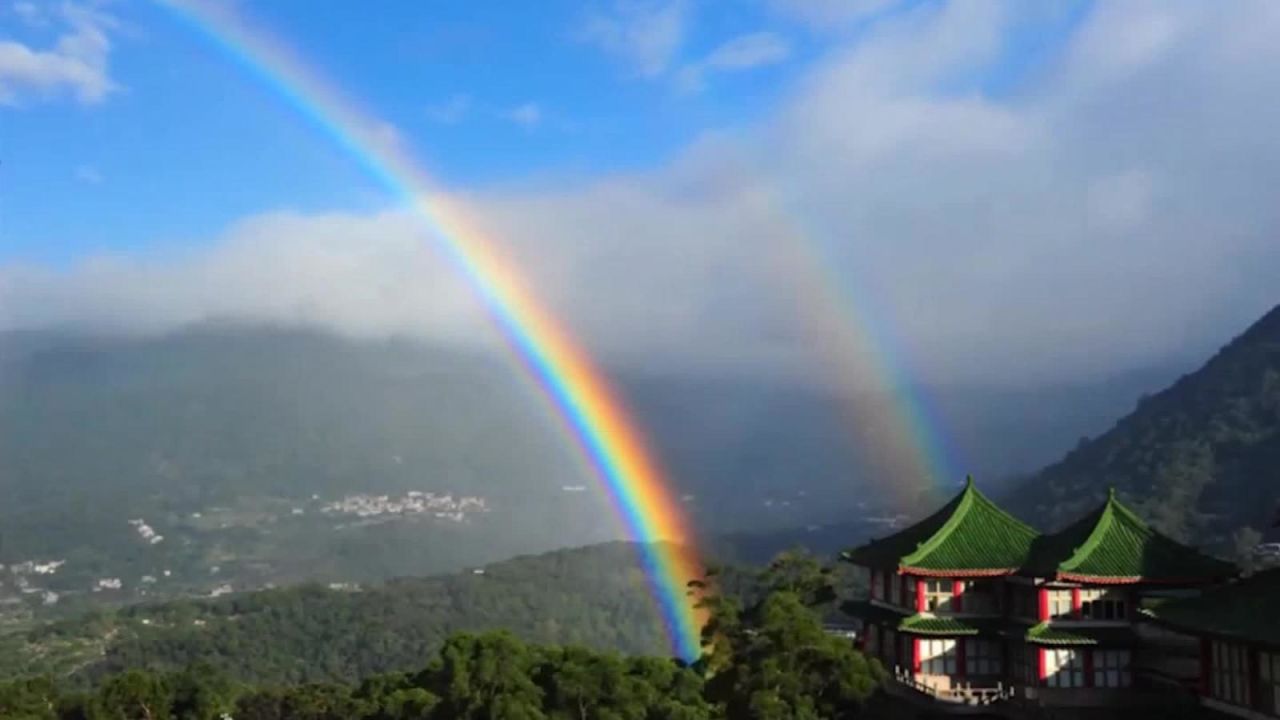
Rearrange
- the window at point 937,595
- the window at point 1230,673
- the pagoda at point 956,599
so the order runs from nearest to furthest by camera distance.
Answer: the window at point 1230,673 < the pagoda at point 956,599 < the window at point 937,595

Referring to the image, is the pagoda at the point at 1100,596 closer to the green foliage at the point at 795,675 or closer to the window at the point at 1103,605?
the window at the point at 1103,605

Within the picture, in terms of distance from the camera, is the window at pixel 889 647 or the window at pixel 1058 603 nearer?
the window at pixel 1058 603

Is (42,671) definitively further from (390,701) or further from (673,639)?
(390,701)

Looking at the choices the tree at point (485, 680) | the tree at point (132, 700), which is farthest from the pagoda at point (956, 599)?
the tree at point (132, 700)

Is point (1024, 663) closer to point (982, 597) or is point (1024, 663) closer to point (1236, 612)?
point (982, 597)

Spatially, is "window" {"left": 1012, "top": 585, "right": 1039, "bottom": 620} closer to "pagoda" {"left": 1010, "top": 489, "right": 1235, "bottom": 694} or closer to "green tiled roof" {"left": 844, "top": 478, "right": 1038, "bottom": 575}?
"pagoda" {"left": 1010, "top": 489, "right": 1235, "bottom": 694}

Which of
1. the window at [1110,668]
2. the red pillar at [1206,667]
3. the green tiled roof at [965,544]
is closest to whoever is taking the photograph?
the red pillar at [1206,667]
